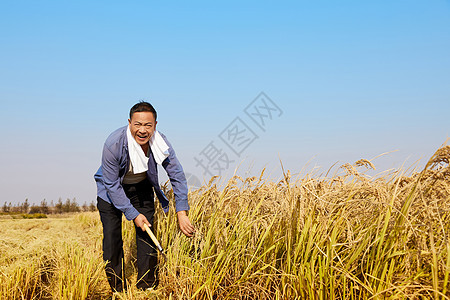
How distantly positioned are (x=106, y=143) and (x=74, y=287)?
50.4 inches

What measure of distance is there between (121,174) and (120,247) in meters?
0.73

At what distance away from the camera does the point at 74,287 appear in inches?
115

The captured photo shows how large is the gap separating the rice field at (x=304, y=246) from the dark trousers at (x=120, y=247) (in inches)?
5.3

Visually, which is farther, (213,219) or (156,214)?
(156,214)

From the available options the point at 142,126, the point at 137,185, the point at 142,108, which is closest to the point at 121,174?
the point at 137,185

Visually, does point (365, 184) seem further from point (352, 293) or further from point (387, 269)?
point (352, 293)

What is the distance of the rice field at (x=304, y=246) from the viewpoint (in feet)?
6.63

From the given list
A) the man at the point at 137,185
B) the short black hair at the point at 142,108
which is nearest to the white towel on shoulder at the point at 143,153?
the man at the point at 137,185

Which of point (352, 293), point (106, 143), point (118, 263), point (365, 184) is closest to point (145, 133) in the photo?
point (106, 143)

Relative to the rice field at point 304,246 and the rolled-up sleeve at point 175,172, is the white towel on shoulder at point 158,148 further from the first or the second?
the rice field at point 304,246

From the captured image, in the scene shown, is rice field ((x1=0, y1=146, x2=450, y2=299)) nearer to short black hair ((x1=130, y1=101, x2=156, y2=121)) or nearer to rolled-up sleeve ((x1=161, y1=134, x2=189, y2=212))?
rolled-up sleeve ((x1=161, y1=134, x2=189, y2=212))

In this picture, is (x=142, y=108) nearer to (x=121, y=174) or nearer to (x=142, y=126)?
(x=142, y=126)

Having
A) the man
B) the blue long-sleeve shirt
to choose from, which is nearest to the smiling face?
the man

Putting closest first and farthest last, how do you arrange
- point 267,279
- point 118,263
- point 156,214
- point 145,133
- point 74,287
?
point 267,279
point 74,287
point 145,133
point 118,263
point 156,214
